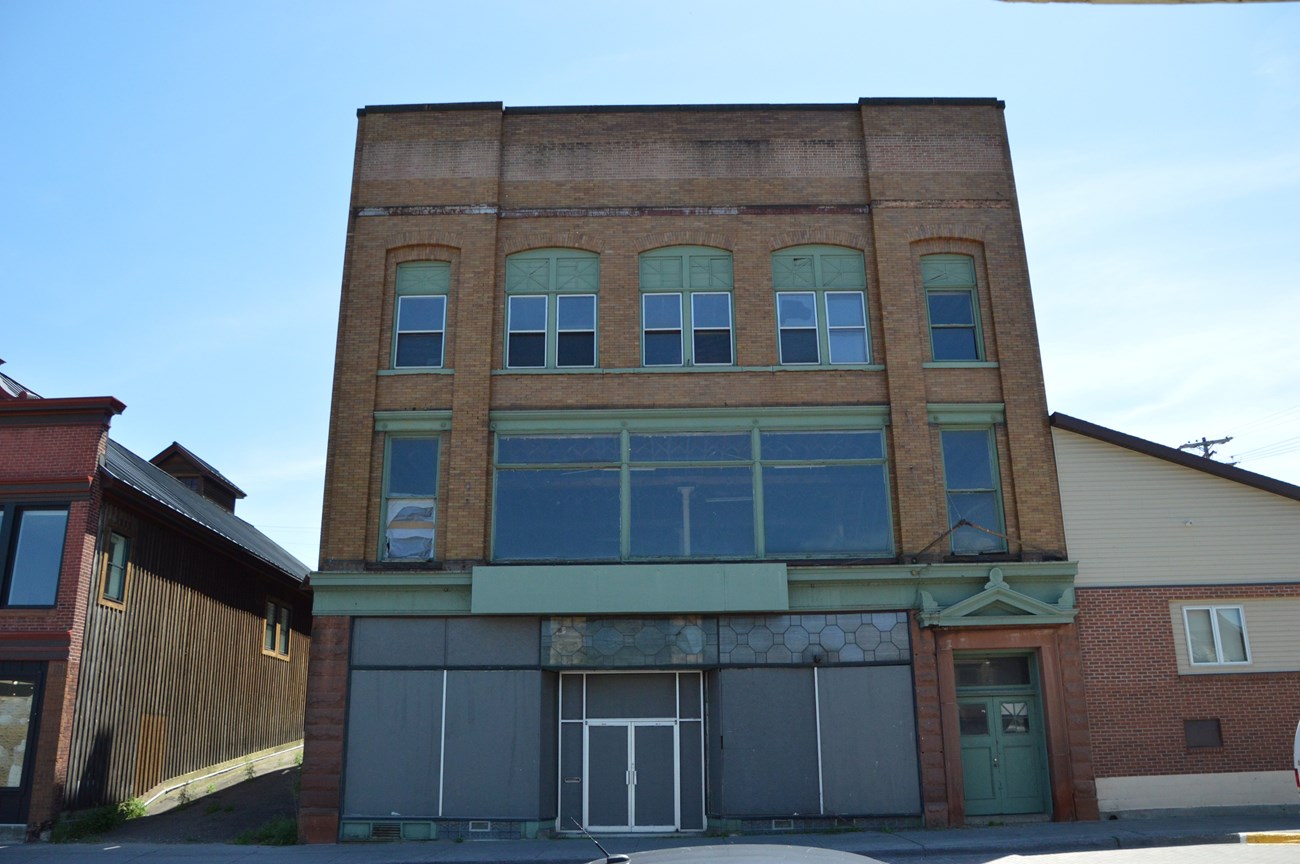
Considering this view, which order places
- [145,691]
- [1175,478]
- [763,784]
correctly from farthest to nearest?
[145,691]
[1175,478]
[763,784]

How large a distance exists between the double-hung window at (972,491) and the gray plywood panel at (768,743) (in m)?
3.74

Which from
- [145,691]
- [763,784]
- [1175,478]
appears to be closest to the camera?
[763,784]

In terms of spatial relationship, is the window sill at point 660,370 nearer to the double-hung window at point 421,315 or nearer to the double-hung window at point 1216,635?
the double-hung window at point 421,315

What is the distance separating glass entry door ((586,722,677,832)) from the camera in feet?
56.9

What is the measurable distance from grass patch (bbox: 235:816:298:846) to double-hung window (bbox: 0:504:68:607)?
514cm

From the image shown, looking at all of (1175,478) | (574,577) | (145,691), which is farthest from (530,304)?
(1175,478)

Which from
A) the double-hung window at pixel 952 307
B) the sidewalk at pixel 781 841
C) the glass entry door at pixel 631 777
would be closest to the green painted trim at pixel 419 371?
the glass entry door at pixel 631 777

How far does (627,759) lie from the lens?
57.6ft

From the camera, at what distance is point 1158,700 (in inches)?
689

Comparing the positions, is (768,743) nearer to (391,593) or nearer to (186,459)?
(391,593)

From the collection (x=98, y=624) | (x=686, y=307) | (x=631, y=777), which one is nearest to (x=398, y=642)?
(x=631, y=777)

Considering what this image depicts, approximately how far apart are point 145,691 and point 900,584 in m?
14.2

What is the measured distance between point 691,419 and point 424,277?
18.7 feet

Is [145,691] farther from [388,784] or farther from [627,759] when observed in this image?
[627,759]
